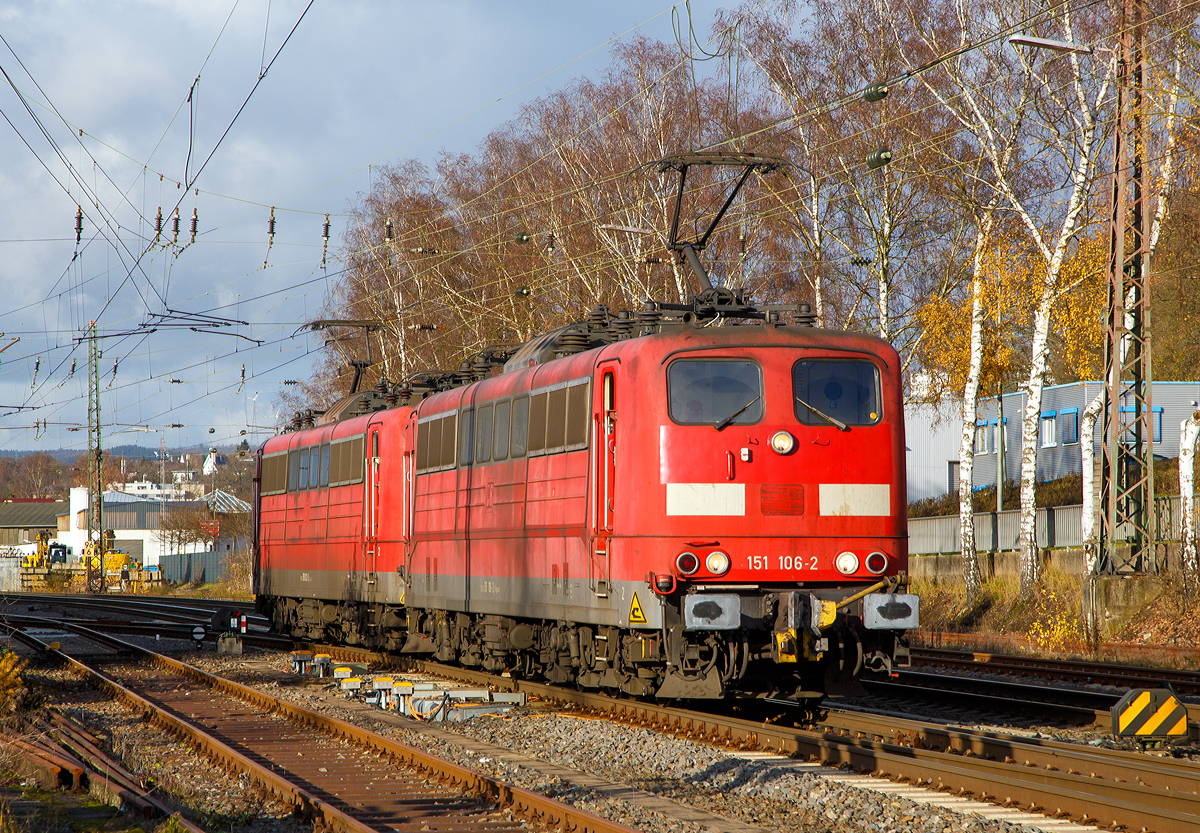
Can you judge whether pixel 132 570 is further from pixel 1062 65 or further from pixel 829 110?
pixel 1062 65

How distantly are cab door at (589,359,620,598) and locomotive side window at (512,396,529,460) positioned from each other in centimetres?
187

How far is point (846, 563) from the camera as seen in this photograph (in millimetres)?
11414

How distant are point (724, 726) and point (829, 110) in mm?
17188

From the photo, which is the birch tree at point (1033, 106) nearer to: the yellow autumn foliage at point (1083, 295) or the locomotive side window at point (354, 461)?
the yellow autumn foliage at point (1083, 295)

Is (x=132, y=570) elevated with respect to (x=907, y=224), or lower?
lower

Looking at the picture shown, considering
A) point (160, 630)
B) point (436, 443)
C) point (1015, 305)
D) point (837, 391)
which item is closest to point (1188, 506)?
point (1015, 305)

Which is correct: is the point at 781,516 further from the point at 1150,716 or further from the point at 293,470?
the point at 293,470

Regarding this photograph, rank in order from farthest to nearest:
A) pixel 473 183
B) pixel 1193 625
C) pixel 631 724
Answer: pixel 473 183, pixel 1193 625, pixel 631 724

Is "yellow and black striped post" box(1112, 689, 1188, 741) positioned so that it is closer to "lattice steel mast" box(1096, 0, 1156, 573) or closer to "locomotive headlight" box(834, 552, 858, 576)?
"locomotive headlight" box(834, 552, 858, 576)

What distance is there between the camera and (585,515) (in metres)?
12.4

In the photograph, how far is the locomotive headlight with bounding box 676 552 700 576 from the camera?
11.1 m

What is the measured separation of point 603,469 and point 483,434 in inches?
137

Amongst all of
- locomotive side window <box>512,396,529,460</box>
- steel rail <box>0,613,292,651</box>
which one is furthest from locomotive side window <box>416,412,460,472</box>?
steel rail <box>0,613,292,651</box>

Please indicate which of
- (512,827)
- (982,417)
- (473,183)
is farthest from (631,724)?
(982,417)
